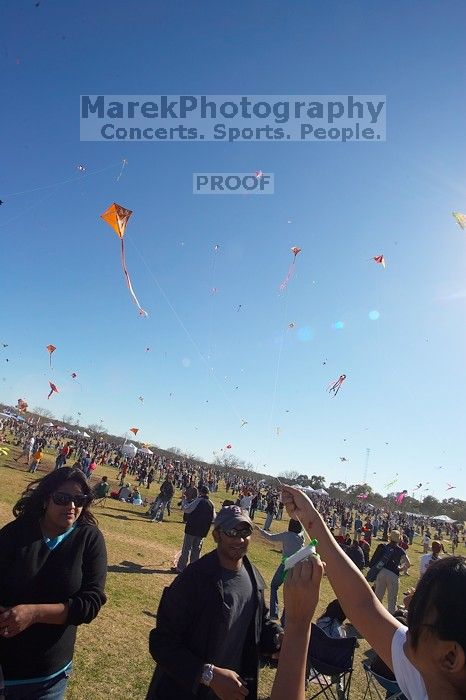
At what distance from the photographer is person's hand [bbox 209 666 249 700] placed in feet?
7.91

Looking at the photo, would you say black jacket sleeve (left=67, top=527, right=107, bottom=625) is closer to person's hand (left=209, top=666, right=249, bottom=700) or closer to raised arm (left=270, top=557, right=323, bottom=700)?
person's hand (left=209, top=666, right=249, bottom=700)

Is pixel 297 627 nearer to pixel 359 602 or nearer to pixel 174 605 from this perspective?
pixel 359 602

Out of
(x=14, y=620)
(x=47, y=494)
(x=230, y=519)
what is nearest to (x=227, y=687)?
(x=230, y=519)

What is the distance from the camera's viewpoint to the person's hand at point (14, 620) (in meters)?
2.48

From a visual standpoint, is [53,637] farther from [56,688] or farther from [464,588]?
[464,588]

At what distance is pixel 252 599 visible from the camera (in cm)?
298

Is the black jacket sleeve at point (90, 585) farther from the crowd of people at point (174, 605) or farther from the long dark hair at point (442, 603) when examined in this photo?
the long dark hair at point (442, 603)

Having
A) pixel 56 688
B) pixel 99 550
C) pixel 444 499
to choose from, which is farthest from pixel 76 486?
pixel 444 499

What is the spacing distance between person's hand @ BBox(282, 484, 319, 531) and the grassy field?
13.4 ft

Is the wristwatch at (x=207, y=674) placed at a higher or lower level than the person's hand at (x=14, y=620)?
lower

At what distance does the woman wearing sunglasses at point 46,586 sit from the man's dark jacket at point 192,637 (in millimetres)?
618

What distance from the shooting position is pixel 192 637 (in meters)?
2.65

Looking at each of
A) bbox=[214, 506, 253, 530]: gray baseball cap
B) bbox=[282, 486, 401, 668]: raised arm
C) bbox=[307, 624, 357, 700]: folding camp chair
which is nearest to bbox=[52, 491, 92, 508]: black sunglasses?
bbox=[214, 506, 253, 530]: gray baseball cap

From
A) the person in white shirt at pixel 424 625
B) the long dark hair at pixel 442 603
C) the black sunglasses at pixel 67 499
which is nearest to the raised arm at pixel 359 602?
the person in white shirt at pixel 424 625
